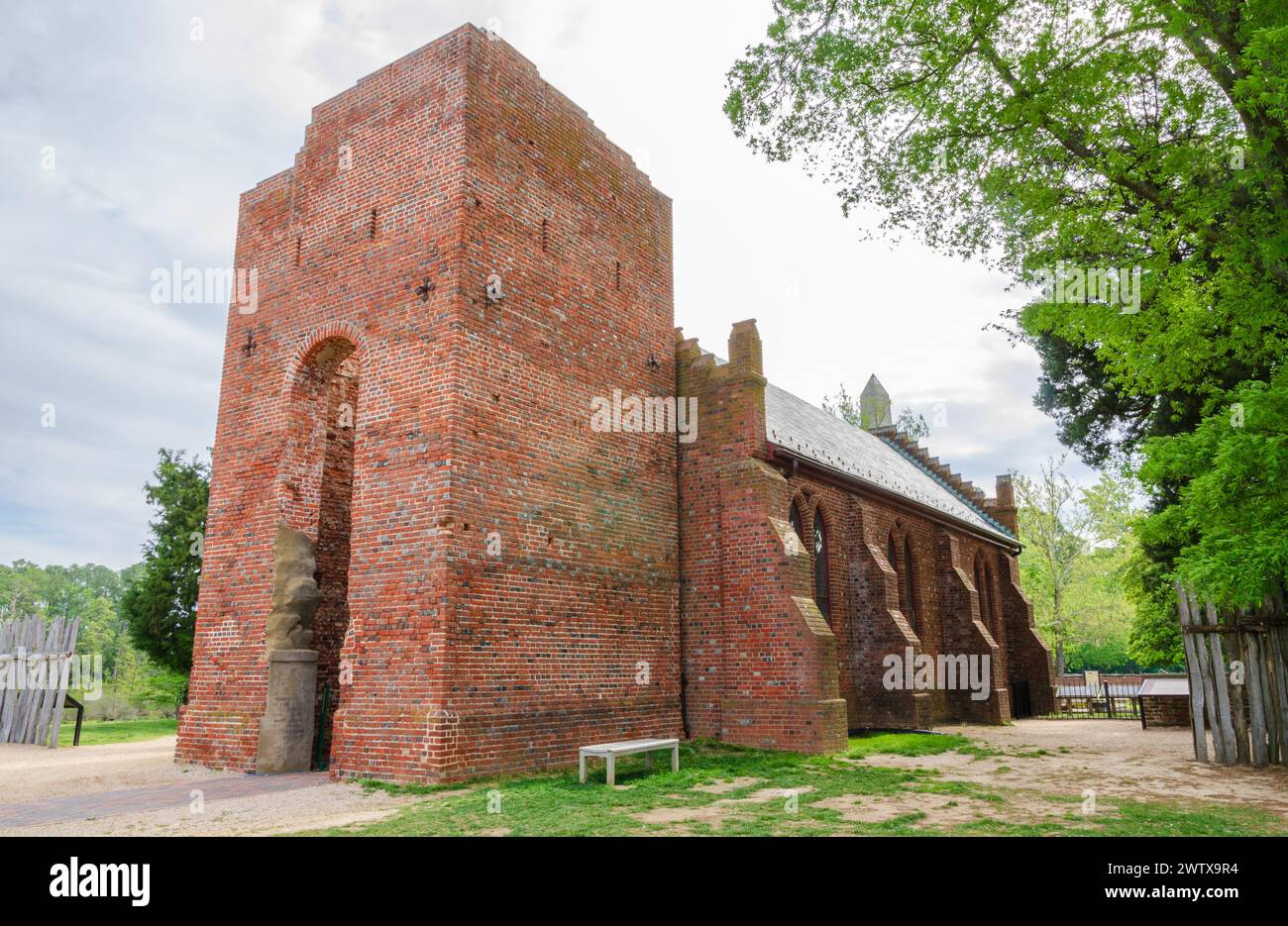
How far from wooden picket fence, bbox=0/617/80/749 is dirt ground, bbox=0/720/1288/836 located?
591 millimetres

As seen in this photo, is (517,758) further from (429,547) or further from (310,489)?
(310,489)

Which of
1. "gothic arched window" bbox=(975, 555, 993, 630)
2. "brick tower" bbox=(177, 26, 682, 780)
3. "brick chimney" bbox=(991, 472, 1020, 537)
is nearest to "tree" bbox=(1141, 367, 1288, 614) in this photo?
"brick tower" bbox=(177, 26, 682, 780)

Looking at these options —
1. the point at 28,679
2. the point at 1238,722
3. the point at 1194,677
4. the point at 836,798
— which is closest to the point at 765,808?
the point at 836,798

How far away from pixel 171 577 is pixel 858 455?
20758mm

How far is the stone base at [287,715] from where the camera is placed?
1184cm

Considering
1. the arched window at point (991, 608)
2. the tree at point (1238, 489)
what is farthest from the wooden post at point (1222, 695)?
the arched window at point (991, 608)

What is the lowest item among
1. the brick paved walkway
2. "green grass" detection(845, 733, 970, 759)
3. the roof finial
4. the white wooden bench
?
"green grass" detection(845, 733, 970, 759)

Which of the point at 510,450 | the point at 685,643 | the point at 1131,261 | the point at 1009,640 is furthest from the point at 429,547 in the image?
the point at 1009,640

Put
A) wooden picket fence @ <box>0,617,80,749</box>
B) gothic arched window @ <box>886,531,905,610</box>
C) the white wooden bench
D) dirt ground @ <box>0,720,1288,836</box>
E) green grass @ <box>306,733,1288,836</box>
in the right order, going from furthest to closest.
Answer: gothic arched window @ <box>886,531,905,610</box>
wooden picket fence @ <box>0,617,80,749</box>
the white wooden bench
dirt ground @ <box>0,720,1288,836</box>
green grass @ <box>306,733,1288,836</box>

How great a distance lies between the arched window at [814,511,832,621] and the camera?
17797mm

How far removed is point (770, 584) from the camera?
1425 centimetres

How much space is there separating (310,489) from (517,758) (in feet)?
18.1

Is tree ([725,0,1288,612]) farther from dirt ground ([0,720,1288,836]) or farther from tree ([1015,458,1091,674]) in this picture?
tree ([1015,458,1091,674])

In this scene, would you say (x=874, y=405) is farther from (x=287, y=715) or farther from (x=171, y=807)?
(x=171, y=807)
